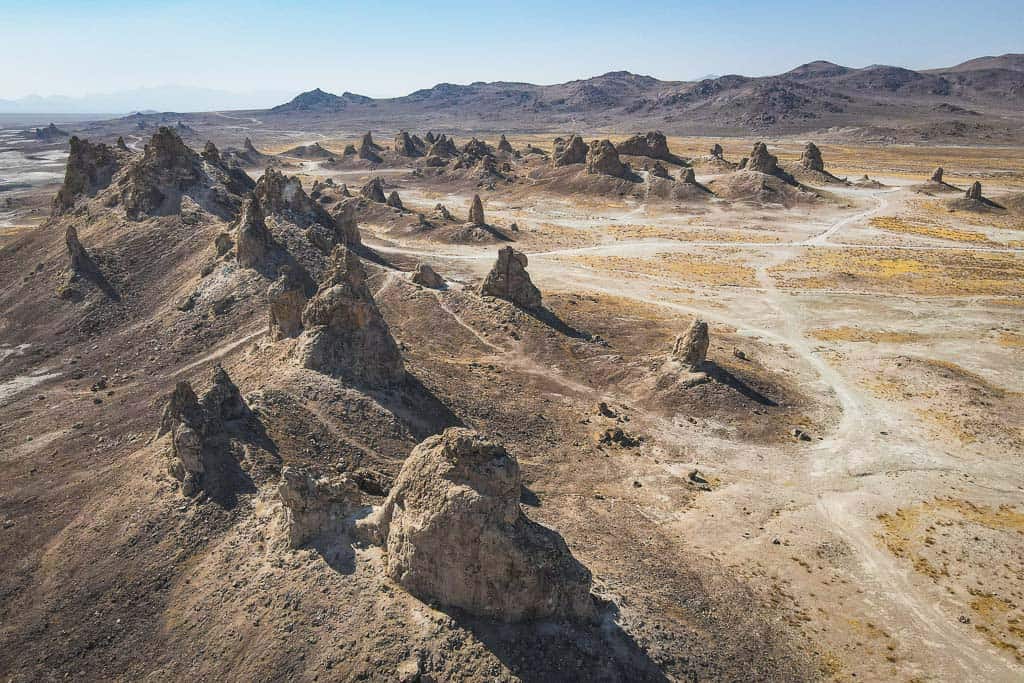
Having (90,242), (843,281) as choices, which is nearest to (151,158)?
(90,242)

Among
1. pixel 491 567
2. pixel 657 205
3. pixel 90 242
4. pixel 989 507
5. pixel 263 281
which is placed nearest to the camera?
pixel 491 567

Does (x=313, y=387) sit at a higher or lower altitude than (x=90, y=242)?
lower

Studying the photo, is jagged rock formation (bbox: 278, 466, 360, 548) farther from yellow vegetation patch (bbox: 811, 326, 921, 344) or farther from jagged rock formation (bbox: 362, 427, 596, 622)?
yellow vegetation patch (bbox: 811, 326, 921, 344)

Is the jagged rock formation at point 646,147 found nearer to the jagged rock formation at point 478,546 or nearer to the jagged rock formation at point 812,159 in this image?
the jagged rock formation at point 812,159

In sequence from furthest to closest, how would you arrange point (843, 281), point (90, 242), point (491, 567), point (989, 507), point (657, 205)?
point (657, 205), point (843, 281), point (90, 242), point (989, 507), point (491, 567)

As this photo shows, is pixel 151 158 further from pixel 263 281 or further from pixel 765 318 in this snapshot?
pixel 765 318

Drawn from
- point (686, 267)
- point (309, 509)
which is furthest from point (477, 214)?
point (309, 509)

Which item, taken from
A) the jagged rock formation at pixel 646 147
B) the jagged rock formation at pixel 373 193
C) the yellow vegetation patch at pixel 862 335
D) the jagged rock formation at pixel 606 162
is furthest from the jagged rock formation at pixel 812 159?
the jagged rock formation at pixel 373 193
